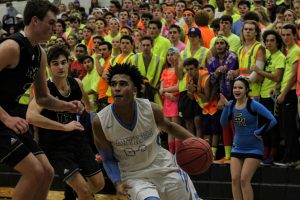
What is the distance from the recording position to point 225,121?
9.40m

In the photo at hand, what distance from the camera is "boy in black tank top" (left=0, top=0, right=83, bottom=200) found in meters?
5.99

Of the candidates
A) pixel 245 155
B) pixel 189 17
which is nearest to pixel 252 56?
pixel 245 155

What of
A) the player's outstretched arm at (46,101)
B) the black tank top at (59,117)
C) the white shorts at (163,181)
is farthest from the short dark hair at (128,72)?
the black tank top at (59,117)

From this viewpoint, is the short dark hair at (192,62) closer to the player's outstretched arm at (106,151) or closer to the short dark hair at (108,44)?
the short dark hair at (108,44)

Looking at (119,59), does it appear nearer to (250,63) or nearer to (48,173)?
(250,63)

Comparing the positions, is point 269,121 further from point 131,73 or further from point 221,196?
point 131,73

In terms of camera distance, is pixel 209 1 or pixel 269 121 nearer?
pixel 269 121

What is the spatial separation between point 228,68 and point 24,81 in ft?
14.9

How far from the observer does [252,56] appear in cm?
1005

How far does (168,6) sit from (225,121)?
5326 millimetres

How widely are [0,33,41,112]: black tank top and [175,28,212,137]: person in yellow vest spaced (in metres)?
4.66

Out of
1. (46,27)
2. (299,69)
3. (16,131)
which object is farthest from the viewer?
(299,69)

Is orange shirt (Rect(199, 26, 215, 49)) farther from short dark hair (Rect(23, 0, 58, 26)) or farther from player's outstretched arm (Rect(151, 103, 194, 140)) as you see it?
short dark hair (Rect(23, 0, 58, 26))

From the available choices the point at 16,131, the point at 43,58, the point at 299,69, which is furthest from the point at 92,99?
the point at 16,131
